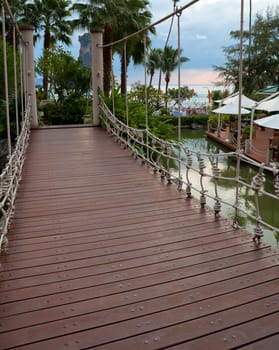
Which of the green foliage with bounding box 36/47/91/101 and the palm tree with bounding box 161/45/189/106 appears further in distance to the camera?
the palm tree with bounding box 161/45/189/106

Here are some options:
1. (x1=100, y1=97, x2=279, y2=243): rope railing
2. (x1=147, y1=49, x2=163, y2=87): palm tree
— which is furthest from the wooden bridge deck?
(x1=147, y1=49, x2=163, y2=87): palm tree

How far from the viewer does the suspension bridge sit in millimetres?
1631

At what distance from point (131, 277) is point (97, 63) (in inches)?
259

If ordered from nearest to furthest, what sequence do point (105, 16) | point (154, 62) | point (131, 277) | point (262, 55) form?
point (131, 277)
point (105, 16)
point (262, 55)
point (154, 62)

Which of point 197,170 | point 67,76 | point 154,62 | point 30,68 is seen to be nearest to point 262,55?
point 154,62

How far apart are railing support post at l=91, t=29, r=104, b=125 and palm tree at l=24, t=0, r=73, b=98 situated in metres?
10.4

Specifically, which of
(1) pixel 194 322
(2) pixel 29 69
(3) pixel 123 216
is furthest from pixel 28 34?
(1) pixel 194 322

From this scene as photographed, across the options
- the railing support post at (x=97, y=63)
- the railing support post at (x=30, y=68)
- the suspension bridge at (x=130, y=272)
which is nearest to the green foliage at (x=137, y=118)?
the railing support post at (x=97, y=63)

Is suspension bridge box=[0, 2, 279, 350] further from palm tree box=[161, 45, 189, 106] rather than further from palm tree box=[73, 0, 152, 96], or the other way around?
palm tree box=[161, 45, 189, 106]

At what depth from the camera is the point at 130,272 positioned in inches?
85.5

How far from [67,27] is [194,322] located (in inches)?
735

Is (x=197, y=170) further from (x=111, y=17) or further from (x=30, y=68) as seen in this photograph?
(x=111, y=17)

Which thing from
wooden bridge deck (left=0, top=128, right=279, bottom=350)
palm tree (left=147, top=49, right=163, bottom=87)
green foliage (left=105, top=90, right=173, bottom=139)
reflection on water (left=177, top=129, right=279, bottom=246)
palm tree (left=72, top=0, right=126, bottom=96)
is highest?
palm tree (left=147, top=49, right=163, bottom=87)

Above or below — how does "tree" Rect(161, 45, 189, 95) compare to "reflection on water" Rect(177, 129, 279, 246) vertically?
above
